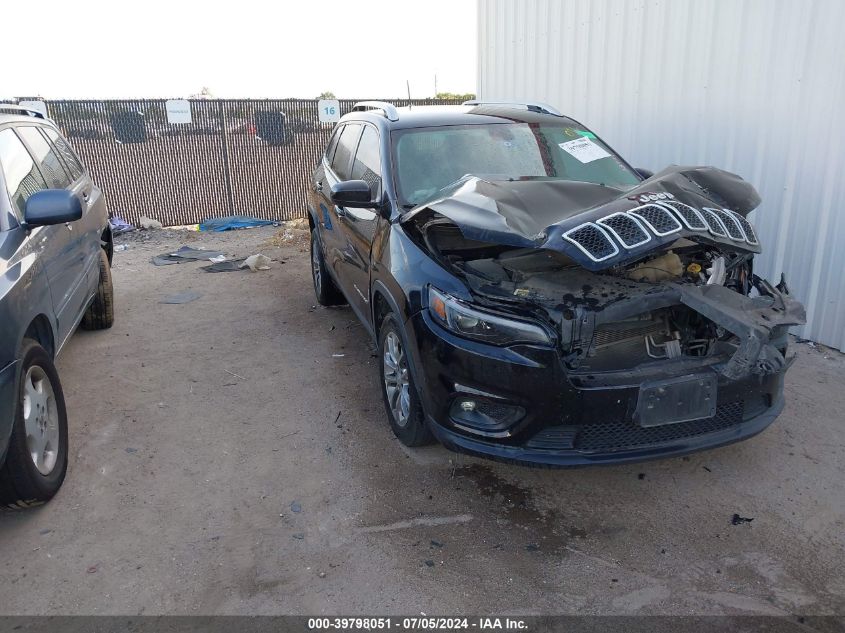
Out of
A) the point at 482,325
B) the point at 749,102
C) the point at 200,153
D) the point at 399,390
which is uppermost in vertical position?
the point at 749,102

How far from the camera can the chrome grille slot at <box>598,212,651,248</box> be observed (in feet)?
9.07

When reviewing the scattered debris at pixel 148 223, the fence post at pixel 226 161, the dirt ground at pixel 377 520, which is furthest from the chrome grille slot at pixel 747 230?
the scattered debris at pixel 148 223

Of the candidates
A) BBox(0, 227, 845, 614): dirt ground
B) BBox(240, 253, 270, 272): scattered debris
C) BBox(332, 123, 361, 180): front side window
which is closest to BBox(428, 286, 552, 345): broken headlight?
BBox(0, 227, 845, 614): dirt ground

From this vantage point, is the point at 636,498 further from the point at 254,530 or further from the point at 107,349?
the point at 107,349

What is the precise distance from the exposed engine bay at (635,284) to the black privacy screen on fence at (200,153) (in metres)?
8.56

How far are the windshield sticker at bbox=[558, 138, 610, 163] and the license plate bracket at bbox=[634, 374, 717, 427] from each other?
2014 mm

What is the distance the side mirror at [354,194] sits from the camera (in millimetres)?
3947

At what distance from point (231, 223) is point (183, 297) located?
439cm

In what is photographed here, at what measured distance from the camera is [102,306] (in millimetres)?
5824

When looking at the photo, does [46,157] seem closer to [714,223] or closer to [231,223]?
[714,223]

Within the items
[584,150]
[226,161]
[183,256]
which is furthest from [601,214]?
[226,161]

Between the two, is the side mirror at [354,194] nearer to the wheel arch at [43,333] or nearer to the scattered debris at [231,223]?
the wheel arch at [43,333]

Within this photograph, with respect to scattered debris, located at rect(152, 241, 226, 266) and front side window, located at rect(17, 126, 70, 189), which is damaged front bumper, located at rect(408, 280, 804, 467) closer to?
front side window, located at rect(17, 126, 70, 189)

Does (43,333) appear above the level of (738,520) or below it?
above
